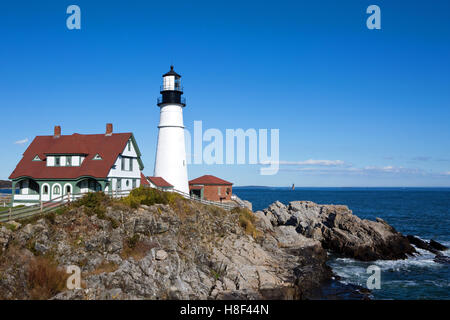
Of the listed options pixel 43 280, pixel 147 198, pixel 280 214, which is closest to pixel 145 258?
pixel 43 280

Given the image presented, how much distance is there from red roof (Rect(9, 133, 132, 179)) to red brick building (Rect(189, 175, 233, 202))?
44.3ft

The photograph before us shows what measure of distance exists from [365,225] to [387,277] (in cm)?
968

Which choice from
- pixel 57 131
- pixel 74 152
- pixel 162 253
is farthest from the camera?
pixel 57 131

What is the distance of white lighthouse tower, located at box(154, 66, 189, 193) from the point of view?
126 feet

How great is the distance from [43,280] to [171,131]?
2309 centimetres

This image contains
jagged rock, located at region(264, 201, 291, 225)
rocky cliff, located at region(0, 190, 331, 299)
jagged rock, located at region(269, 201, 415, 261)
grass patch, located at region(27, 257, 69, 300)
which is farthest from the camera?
jagged rock, located at region(264, 201, 291, 225)

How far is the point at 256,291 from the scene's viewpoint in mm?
22219

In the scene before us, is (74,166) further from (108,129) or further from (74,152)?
(108,129)

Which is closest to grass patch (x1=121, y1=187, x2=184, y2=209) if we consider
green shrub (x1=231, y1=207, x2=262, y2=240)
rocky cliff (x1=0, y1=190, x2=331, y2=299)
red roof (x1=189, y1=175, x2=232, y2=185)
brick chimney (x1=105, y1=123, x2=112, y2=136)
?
rocky cliff (x1=0, y1=190, x2=331, y2=299)

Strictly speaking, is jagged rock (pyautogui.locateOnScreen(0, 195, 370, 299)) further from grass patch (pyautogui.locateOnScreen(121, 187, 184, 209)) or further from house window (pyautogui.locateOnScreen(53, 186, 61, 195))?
house window (pyautogui.locateOnScreen(53, 186, 61, 195))

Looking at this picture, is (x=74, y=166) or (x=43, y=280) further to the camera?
(x=74, y=166)

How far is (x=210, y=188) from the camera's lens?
4519cm
